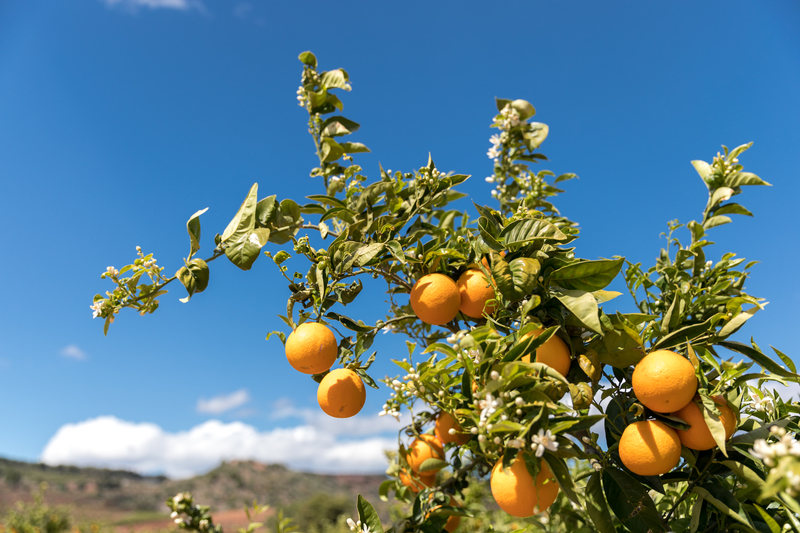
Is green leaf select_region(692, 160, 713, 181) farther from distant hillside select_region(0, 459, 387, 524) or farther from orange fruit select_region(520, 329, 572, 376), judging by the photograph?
distant hillside select_region(0, 459, 387, 524)

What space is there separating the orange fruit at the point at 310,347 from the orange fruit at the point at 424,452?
1.38ft

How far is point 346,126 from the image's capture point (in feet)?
5.37

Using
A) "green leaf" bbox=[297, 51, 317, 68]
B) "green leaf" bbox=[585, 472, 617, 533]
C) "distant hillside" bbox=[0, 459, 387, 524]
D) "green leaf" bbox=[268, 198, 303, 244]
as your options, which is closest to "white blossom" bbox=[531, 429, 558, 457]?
"green leaf" bbox=[585, 472, 617, 533]

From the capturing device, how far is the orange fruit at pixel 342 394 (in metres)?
1.11

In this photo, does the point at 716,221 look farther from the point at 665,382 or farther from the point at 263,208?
the point at 263,208

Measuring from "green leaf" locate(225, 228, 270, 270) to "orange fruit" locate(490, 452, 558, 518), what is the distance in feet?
2.35

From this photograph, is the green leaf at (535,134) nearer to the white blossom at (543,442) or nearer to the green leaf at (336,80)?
the green leaf at (336,80)

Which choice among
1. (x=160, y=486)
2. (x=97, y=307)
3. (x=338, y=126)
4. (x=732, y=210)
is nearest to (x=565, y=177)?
(x=732, y=210)

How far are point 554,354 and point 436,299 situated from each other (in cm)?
29

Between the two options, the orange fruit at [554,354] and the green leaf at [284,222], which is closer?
the orange fruit at [554,354]

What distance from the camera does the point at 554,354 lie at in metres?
0.97

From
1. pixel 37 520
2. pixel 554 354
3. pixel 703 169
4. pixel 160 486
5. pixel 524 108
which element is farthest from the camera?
pixel 160 486

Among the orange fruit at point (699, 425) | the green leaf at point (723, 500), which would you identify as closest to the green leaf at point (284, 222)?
the orange fruit at point (699, 425)

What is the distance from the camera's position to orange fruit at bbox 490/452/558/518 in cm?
87
